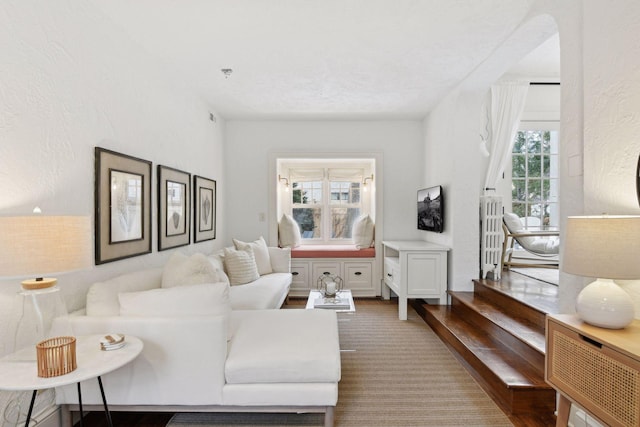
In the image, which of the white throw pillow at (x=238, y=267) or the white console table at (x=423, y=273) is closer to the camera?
the white throw pillow at (x=238, y=267)

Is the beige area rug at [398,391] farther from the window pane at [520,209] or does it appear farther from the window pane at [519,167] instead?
the window pane at [519,167]

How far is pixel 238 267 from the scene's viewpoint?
3.76m

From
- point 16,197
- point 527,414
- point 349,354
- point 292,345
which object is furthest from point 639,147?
point 16,197

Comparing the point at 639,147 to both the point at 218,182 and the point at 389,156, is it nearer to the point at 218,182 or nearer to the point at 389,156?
the point at 389,156

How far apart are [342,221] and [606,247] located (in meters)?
4.47

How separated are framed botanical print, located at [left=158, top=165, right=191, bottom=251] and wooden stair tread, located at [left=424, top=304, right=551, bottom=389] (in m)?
2.71

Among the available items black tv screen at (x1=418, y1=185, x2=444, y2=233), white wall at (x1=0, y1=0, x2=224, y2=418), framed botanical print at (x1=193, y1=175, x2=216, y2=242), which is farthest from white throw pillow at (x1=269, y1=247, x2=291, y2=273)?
black tv screen at (x1=418, y1=185, x2=444, y2=233)

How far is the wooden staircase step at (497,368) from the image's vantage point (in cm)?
210

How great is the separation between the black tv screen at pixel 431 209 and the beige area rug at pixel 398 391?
1.32 m

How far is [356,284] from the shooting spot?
16.4 ft

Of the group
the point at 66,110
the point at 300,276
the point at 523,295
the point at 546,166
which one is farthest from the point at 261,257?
the point at 546,166

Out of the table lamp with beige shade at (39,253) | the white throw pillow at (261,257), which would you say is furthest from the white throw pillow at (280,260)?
the table lamp with beige shade at (39,253)

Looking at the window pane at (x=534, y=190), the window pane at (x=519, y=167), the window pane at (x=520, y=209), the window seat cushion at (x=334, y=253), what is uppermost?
the window pane at (x=519, y=167)

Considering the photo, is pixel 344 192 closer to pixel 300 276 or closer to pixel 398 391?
pixel 300 276
